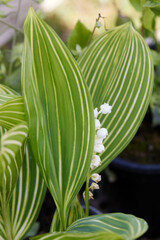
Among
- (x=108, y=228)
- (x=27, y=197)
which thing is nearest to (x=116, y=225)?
(x=108, y=228)

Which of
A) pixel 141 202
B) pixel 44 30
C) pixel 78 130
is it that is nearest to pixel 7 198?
pixel 78 130

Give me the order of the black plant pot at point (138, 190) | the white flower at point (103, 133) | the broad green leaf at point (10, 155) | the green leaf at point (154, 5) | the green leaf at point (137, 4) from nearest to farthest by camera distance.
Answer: the broad green leaf at point (10, 155) < the white flower at point (103, 133) < the green leaf at point (154, 5) < the green leaf at point (137, 4) < the black plant pot at point (138, 190)

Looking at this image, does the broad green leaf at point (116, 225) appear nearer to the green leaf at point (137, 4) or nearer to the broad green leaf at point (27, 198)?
the broad green leaf at point (27, 198)

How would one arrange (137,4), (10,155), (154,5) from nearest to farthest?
(10,155)
(154,5)
(137,4)

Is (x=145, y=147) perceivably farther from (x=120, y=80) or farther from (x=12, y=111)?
(x=12, y=111)

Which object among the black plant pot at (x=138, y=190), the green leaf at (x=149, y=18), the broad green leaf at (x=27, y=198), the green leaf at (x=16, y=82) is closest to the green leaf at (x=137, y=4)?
the green leaf at (x=149, y=18)

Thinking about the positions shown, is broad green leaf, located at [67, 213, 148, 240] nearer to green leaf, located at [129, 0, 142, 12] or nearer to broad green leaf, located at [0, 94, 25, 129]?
broad green leaf, located at [0, 94, 25, 129]

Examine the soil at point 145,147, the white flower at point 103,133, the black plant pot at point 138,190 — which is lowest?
the black plant pot at point 138,190
